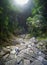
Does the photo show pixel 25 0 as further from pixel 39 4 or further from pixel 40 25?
pixel 40 25

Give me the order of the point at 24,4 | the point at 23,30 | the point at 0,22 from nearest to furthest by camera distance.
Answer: the point at 0,22
the point at 24,4
the point at 23,30

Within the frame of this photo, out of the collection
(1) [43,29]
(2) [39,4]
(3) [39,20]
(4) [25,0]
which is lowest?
(1) [43,29]

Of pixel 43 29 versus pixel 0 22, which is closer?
pixel 0 22

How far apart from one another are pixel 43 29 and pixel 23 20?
400 inches

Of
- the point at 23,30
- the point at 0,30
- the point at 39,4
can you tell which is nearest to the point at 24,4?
the point at 23,30

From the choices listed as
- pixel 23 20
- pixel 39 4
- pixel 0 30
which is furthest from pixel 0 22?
pixel 23 20

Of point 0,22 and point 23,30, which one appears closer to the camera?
point 0,22

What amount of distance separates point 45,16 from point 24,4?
25.9 feet

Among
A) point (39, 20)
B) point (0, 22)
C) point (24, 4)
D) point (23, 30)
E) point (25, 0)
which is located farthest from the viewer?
point (23, 30)

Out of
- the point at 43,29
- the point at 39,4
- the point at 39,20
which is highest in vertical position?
the point at 39,4

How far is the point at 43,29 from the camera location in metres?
11.8

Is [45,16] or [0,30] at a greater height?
[45,16]

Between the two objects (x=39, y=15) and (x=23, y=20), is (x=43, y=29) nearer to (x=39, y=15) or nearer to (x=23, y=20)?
(x=39, y=15)

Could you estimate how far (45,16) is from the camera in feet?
38.7
